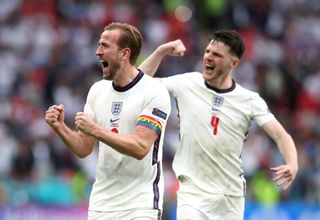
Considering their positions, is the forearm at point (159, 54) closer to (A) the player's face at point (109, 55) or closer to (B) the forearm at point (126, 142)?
(A) the player's face at point (109, 55)

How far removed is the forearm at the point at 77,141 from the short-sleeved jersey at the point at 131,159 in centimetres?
14

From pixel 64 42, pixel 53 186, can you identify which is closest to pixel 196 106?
pixel 53 186

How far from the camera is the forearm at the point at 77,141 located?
347 inches

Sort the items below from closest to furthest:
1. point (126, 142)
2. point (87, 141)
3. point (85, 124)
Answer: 1. point (85, 124)
2. point (126, 142)
3. point (87, 141)

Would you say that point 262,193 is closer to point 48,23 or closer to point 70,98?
point 70,98

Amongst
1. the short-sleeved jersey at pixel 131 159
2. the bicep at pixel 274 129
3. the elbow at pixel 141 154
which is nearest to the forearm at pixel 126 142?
the elbow at pixel 141 154

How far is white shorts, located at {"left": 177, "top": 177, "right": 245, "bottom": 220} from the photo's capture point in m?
10.1

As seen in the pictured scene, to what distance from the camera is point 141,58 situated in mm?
20031

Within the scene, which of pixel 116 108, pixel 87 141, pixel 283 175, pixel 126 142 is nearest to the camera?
pixel 126 142

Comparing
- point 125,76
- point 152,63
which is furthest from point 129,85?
point 152,63

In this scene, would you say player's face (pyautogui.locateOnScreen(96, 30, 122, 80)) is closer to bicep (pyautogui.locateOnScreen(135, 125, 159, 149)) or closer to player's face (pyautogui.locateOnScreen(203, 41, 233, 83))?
bicep (pyautogui.locateOnScreen(135, 125, 159, 149))

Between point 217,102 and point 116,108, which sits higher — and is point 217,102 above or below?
below

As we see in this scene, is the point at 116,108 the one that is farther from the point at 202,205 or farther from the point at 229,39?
the point at 229,39

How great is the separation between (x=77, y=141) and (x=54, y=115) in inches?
15.3
